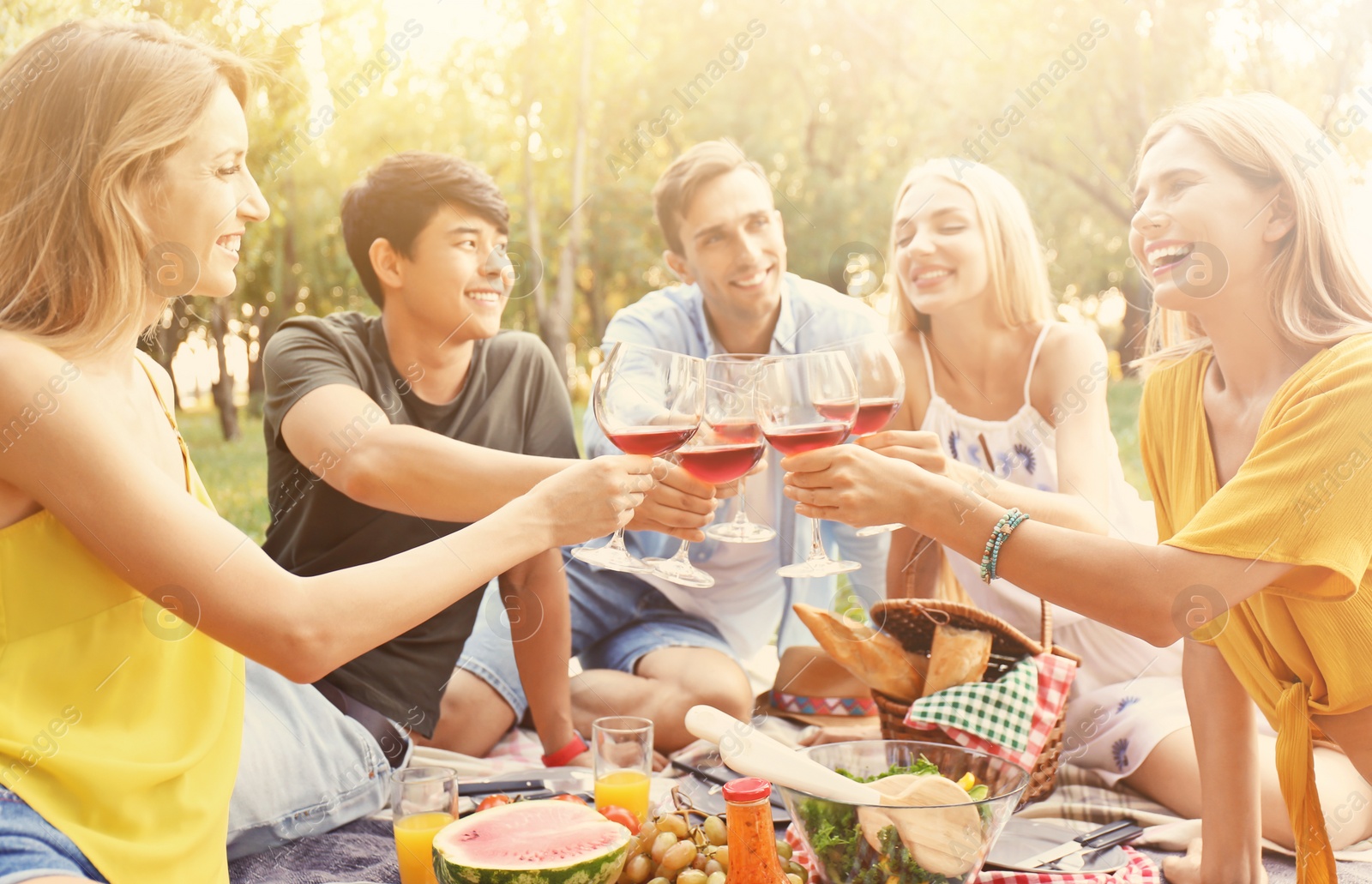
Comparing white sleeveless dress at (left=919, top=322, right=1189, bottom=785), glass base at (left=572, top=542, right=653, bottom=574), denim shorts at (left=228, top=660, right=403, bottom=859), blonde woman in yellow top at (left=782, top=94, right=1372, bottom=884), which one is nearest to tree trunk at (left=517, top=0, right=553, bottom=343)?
white sleeveless dress at (left=919, top=322, right=1189, bottom=785)

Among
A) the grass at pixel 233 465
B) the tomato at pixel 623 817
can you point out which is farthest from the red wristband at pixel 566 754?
the grass at pixel 233 465

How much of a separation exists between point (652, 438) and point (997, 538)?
1.83 ft

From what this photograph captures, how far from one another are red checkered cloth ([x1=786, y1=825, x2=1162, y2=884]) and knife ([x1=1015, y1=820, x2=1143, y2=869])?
3cm

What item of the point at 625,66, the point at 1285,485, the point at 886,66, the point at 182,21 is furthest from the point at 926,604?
the point at 886,66

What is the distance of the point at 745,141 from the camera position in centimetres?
1127

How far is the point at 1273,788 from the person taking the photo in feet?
6.63

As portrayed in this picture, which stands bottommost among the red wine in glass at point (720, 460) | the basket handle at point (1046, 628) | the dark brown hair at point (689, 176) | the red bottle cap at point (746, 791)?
the red bottle cap at point (746, 791)

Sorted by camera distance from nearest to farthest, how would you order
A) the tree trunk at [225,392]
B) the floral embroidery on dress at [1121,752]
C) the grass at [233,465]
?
the floral embroidery on dress at [1121,752], the grass at [233,465], the tree trunk at [225,392]

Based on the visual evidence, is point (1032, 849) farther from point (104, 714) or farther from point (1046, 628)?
point (104, 714)

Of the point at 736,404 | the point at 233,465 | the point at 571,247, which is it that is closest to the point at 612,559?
the point at 736,404

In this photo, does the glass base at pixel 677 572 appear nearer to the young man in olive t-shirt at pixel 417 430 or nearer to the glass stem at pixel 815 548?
the glass stem at pixel 815 548

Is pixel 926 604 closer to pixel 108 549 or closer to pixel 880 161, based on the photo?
pixel 108 549

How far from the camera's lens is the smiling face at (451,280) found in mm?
2492

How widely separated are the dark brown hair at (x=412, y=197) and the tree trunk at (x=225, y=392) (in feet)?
12.2
